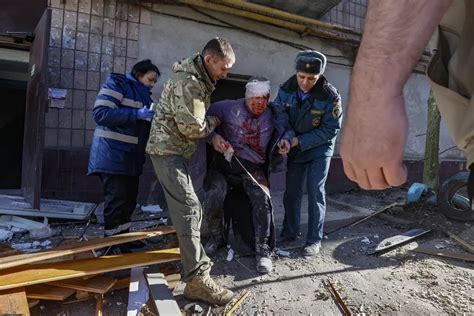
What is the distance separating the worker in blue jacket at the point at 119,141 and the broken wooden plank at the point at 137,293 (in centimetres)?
81

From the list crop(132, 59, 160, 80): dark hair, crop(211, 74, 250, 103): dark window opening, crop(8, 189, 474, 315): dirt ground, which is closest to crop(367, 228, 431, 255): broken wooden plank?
crop(8, 189, 474, 315): dirt ground

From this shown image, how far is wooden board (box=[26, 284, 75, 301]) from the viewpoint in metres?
2.34

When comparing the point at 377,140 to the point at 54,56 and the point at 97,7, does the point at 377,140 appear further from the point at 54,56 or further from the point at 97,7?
the point at 97,7

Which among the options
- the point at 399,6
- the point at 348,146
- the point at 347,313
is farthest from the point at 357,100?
the point at 347,313

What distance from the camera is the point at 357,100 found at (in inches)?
40.0

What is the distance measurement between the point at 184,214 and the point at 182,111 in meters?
0.75

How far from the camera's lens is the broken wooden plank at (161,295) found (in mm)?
2273

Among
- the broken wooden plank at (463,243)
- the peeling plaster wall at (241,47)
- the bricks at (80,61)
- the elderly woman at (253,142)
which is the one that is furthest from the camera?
the peeling plaster wall at (241,47)

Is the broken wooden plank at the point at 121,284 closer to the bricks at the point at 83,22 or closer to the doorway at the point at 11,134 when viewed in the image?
the bricks at the point at 83,22

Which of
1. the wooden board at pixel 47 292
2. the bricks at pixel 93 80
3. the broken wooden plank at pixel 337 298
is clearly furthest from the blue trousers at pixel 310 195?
the bricks at pixel 93 80

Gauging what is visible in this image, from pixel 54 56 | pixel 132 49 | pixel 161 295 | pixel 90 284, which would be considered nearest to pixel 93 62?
pixel 54 56

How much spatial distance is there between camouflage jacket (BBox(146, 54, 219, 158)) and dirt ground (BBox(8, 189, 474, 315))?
3.68 ft

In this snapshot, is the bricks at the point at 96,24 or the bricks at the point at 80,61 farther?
the bricks at the point at 96,24

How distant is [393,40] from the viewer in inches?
35.8
